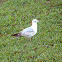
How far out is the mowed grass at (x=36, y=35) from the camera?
4.78 metres

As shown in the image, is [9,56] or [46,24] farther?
[46,24]

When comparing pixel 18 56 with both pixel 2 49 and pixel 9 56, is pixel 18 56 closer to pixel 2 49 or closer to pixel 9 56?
pixel 9 56

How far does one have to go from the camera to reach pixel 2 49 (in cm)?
533

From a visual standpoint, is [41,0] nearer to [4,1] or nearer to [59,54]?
[4,1]

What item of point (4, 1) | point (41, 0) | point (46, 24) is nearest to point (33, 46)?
point (46, 24)

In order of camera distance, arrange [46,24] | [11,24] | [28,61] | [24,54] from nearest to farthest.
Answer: [28,61] < [24,54] < [46,24] < [11,24]

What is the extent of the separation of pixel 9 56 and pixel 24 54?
2.02 feet

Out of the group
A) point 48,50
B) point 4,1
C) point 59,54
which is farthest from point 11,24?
point 4,1

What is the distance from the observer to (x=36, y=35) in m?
5.91

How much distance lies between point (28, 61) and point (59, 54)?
122 cm

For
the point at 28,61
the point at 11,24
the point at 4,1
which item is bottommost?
the point at 28,61

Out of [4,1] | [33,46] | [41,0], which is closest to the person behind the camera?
[33,46]

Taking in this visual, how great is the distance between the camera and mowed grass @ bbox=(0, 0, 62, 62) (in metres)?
4.78

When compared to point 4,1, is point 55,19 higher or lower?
lower
